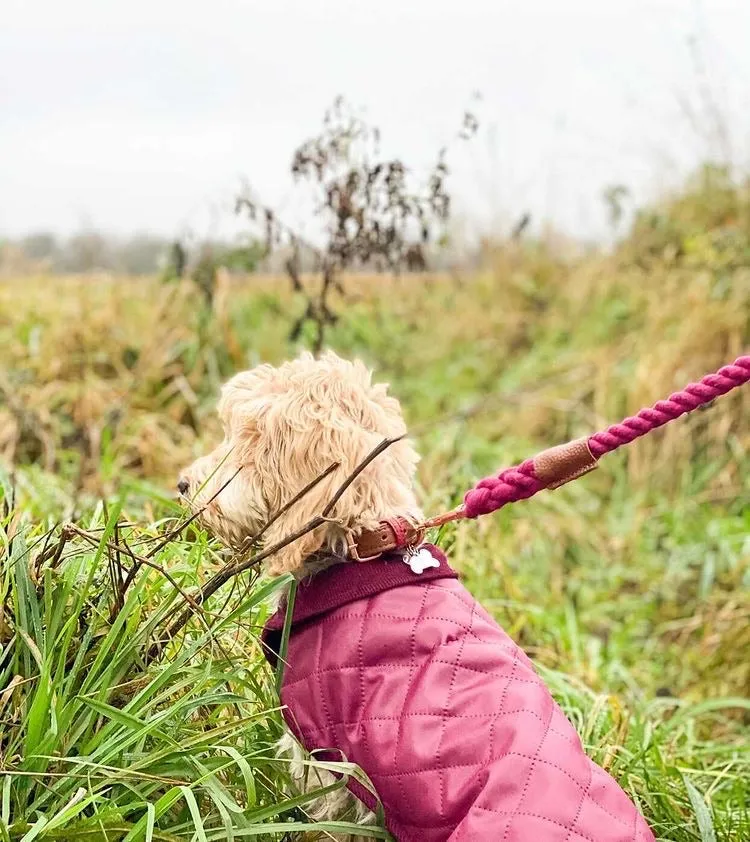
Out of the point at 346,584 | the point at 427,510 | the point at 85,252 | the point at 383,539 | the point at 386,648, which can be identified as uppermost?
the point at 85,252

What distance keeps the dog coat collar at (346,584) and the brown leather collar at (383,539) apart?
28 mm

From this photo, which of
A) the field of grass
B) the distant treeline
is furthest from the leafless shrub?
the distant treeline

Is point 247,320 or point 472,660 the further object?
point 247,320

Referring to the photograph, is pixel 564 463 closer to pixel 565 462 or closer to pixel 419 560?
pixel 565 462

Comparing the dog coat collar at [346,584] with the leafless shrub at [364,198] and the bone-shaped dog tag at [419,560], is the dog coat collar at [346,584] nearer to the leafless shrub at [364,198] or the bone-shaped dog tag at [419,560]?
the bone-shaped dog tag at [419,560]

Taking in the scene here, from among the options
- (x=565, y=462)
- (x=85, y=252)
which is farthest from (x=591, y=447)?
(x=85, y=252)

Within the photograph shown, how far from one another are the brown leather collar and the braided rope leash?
0.15ft

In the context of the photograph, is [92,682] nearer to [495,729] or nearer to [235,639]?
[235,639]

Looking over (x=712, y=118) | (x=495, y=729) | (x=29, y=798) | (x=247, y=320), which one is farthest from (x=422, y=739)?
(x=712, y=118)

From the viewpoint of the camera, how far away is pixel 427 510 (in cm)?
396

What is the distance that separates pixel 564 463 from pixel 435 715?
2.18ft

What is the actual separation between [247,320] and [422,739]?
5576mm

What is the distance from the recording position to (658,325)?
7625 mm

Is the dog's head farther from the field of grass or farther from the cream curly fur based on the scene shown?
the field of grass
